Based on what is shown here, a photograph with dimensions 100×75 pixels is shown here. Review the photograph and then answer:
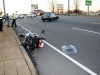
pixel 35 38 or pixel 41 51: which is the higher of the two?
pixel 35 38

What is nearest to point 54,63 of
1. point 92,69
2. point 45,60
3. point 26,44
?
point 45,60

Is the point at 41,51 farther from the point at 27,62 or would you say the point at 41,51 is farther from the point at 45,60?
the point at 27,62

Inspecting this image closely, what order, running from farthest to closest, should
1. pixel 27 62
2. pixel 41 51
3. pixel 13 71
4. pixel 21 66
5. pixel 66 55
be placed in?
pixel 41 51 → pixel 66 55 → pixel 27 62 → pixel 21 66 → pixel 13 71

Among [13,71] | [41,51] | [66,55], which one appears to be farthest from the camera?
[41,51]

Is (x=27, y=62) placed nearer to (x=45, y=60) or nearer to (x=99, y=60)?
(x=45, y=60)

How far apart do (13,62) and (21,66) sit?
0.55 metres

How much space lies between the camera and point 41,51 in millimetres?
6773

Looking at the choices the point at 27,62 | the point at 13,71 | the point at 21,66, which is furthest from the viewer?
the point at 27,62

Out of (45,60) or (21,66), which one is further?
(45,60)

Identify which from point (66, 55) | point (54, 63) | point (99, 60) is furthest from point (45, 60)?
point (99, 60)

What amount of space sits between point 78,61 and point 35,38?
242 cm

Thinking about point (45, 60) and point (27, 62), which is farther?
point (45, 60)

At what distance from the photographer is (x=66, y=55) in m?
5.95

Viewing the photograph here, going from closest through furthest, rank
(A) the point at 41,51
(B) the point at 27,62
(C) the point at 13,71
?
1. (C) the point at 13,71
2. (B) the point at 27,62
3. (A) the point at 41,51
